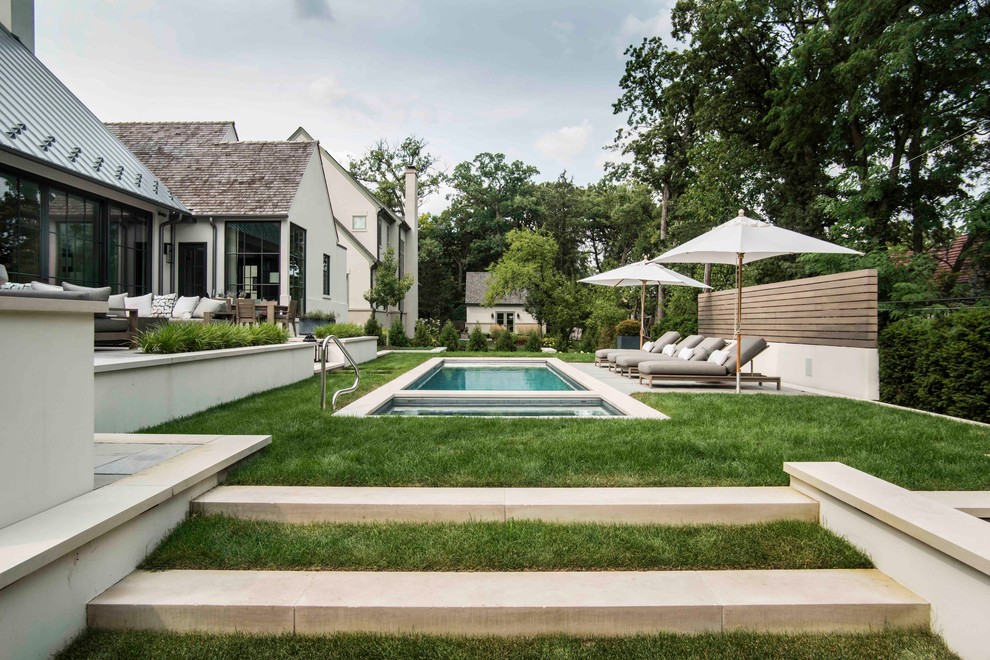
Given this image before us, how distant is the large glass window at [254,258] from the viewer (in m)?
16.2

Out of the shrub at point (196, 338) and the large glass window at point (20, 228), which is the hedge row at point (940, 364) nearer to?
the shrub at point (196, 338)

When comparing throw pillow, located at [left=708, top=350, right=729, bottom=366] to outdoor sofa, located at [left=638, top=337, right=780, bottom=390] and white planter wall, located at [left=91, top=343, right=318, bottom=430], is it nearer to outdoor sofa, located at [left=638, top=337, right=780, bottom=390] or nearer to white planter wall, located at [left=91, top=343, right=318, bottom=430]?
outdoor sofa, located at [left=638, top=337, right=780, bottom=390]

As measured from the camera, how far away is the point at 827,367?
32.8 ft

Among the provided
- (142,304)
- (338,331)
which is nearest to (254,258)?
(338,331)

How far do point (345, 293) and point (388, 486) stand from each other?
19360mm

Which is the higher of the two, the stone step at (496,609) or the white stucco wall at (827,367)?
the white stucco wall at (827,367)

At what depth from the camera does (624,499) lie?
3711 millimetres

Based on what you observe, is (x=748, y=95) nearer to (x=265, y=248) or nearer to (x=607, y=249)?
(x=265, y=248)

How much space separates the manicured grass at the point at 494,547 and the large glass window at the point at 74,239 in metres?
10.5

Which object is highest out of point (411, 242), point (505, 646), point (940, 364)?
point (411, 242)

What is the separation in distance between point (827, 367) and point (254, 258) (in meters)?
14.9

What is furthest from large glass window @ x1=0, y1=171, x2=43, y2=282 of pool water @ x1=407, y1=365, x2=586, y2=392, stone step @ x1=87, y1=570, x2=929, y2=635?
stone step @ x1=87, y1=570, x2=929, y2=635

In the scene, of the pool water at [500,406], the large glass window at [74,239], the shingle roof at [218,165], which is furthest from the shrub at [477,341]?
the pool water at [500,406]

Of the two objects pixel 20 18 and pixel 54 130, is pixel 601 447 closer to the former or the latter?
pixel 54 130
